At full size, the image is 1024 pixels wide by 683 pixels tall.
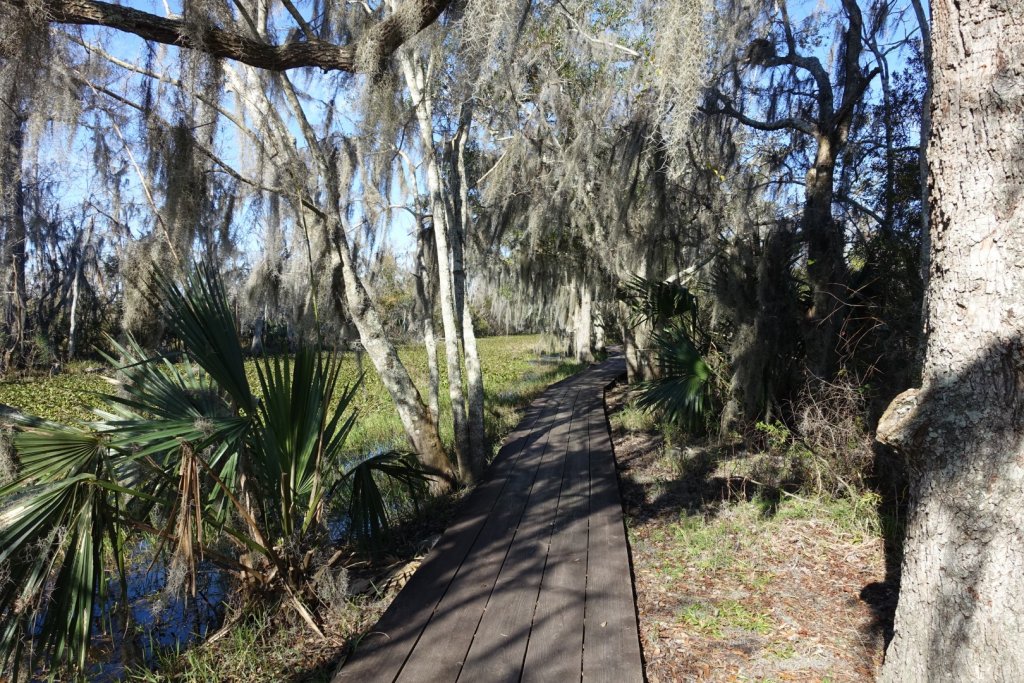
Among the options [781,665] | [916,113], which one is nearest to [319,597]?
[781,665]

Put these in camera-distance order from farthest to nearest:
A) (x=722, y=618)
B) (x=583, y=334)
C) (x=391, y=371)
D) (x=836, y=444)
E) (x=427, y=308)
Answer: (x=583, y=334) < (x=427, y=308) < (x=391, y=371) < (x=836, y=444) < (x=722, y=618)

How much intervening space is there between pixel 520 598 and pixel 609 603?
1.49 feet

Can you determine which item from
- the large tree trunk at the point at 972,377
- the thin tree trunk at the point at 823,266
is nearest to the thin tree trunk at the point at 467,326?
the thin tree trunk at the point at 823,266

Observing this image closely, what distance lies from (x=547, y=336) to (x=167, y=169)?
18685mm

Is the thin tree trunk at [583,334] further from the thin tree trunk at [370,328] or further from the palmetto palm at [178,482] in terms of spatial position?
the palmetto palm at [178,482]

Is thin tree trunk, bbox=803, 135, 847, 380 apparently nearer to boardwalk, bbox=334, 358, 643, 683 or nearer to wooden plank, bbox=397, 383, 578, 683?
boardwalk, bbox=334, 358, 643, 683

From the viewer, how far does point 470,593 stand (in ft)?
10.8

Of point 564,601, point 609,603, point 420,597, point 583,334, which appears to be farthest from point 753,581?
A: point 583,334

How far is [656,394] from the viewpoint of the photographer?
652 cm

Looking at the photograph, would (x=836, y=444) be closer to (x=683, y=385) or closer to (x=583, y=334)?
(x=683, y=385)

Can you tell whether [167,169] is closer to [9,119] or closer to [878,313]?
[9,119]

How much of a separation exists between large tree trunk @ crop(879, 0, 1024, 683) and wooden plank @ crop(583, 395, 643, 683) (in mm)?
1034

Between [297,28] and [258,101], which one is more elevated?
[297,28]

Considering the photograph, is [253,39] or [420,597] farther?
[253,39]
